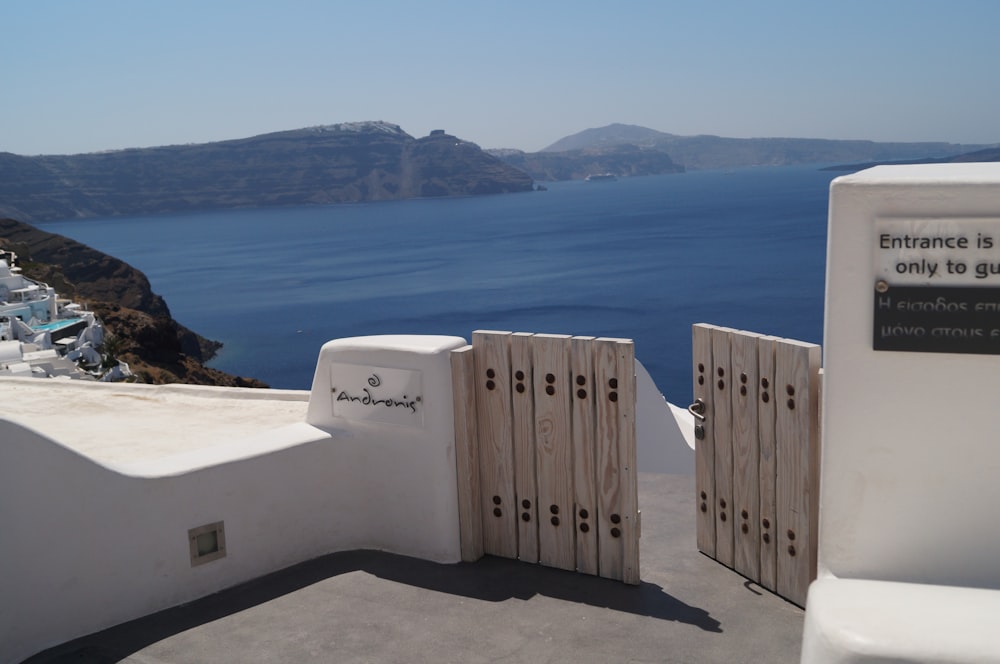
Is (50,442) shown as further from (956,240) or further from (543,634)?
(956,240)

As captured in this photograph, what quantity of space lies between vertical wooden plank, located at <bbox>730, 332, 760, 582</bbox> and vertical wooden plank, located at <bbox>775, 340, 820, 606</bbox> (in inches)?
7.7

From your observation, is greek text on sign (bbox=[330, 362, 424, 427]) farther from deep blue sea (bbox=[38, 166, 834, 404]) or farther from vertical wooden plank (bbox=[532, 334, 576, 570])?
deep blue sea (bbox=[38, 166, 834, 404])

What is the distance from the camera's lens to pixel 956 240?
348cm

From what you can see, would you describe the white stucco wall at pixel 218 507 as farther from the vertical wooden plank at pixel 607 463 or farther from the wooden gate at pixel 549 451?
the vertical wooden plank at pixel 607 463

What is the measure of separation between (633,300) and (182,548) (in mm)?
75886

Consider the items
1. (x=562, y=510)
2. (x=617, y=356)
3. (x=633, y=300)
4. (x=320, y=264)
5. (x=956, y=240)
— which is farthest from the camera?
(x=320, y=264)

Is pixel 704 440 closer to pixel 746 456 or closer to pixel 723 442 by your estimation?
pixel 723 442

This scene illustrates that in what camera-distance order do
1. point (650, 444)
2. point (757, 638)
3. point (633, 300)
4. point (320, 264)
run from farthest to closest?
1. point (320, 264)
2. point (633, 300)
3. point (650, 444)
4. point (757, 638)

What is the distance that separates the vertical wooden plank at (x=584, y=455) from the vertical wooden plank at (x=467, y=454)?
689mm

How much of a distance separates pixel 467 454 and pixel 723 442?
62.8 inches

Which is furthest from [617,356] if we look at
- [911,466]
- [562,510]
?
[911,466]

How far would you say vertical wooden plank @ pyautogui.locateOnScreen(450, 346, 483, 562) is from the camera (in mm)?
5840

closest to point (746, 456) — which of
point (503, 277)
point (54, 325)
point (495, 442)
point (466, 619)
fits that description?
point (495, 442)

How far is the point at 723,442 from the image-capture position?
573 cm
